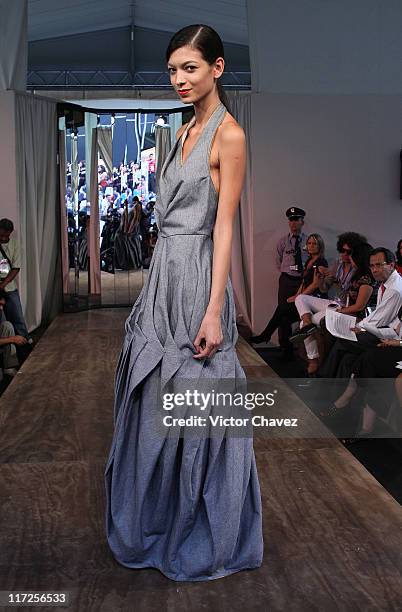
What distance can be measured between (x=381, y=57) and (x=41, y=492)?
5008 millimetres

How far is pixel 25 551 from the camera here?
214cm

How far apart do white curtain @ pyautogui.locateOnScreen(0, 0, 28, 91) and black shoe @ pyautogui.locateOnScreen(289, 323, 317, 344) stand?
10.1 feet

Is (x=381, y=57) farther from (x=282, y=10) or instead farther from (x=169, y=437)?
(x=169, y=437)

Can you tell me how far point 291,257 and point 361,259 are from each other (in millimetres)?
1581

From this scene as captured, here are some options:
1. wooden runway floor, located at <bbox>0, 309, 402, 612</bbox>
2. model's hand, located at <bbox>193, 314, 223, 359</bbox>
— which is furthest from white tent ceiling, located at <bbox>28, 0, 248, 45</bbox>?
model's hand, located at <bbox>193, 314, 223, 359</bbox>

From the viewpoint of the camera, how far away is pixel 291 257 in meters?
6.39

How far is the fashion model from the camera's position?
1896 mm

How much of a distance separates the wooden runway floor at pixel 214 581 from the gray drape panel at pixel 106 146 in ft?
13.5

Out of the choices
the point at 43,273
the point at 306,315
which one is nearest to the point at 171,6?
the point at 43,273

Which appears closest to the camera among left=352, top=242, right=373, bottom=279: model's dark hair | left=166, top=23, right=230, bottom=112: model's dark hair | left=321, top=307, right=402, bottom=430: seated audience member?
left=166, top=23, right=230, bottom=112: model's dark hair

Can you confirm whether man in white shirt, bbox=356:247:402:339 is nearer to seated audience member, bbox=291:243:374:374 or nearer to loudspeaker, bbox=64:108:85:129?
seated audience member, bbox=291:243:374:374

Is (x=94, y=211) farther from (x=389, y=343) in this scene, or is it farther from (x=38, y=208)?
(x=389, y=343)

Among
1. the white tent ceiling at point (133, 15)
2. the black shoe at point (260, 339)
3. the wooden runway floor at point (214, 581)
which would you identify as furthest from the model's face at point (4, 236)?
the white tent ceiling at point (133, 15)

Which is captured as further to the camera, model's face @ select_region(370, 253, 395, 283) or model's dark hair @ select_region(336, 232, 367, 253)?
model's dark hair @ select_region(336, 232, 367, 253)
